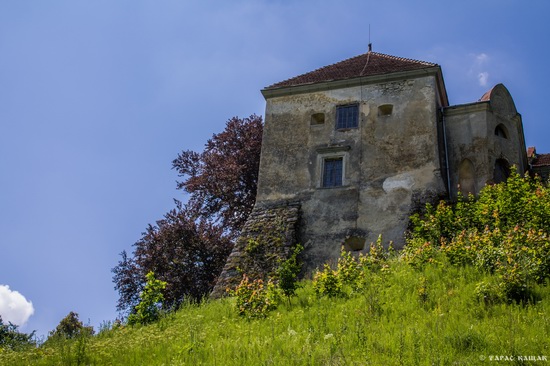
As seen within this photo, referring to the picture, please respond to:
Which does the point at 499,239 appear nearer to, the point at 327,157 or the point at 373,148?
the point at 373,148

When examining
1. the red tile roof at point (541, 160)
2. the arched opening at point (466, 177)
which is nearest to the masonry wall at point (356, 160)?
the arched opening at point (466, 177)

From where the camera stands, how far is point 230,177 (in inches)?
1017

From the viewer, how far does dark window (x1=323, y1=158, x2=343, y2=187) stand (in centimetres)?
2104

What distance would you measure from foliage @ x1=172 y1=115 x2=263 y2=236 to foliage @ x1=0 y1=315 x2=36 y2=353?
1066cm

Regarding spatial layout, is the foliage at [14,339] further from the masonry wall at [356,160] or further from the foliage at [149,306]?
the masonry wall at [356,160]

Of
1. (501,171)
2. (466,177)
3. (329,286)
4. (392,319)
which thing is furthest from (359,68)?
(392,319)

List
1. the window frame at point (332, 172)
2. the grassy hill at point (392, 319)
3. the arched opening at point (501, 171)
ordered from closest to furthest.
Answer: the grassy hill at point (392, 319) → the arched opening at point (501, 171) → the window frame at point (332, 172)

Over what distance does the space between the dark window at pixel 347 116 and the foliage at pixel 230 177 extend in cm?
562

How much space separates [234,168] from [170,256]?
15.9ft

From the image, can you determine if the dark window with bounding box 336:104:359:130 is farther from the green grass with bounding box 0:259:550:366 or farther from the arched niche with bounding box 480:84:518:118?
the green grass with bounding box 0:259:550:366

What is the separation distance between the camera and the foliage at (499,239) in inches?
427

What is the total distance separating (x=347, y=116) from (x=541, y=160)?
31.8 ft

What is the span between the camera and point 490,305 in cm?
1043

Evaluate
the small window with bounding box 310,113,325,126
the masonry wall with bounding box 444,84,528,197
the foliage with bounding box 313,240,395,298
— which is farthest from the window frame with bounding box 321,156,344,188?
the foliage with bounding box 313,240,395,298
